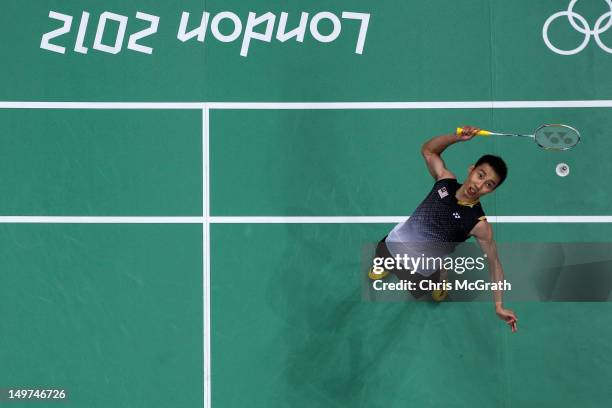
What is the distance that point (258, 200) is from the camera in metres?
4.42

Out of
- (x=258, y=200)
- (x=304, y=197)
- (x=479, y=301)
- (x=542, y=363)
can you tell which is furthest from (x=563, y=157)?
(x=258, y=200)

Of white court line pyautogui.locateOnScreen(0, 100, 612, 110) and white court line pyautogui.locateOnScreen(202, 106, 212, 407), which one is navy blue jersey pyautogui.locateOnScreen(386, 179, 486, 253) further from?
white court line pyautogui.locateOnScreen(202, 106, 212, 407)

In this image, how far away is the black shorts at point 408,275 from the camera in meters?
4.44

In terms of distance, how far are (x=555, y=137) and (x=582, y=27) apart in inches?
30.0

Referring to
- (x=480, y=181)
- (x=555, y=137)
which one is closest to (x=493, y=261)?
(x=480, y=181)

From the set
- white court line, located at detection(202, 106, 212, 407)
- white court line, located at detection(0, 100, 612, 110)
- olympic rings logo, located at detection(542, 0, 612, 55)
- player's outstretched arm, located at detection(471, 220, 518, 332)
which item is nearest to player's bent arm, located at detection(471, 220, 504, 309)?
player's outstretched arm, located at detection(471, 220, 518, 332)

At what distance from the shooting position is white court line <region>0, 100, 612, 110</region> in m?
4.36

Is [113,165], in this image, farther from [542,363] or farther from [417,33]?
[542,363]

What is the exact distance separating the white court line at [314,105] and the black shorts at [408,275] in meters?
0.92

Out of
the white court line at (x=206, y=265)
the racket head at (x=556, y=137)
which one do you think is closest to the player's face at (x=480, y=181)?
the racket head at (x=556, y=137)

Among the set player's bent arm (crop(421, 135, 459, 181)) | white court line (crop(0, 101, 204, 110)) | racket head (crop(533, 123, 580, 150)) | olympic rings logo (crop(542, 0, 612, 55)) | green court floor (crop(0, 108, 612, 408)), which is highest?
olympic rings logo (crop(542, 0, 612, 55))

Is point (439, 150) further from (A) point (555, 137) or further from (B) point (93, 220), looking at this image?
(B) point (93, 220)

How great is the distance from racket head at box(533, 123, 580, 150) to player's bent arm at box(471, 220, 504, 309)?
0.66 metres

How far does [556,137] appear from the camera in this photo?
434 cm
